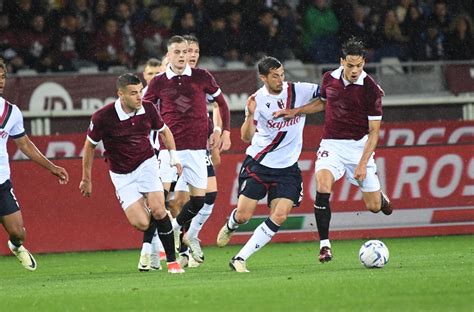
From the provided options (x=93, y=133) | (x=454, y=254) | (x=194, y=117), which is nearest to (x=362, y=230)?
(x=454, y=254)

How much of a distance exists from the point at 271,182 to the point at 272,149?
340 mm

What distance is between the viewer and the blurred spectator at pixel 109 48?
19.3 metres

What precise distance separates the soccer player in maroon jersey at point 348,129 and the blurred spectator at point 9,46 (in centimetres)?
747

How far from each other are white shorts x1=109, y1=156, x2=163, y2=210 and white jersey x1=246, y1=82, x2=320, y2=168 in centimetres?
115

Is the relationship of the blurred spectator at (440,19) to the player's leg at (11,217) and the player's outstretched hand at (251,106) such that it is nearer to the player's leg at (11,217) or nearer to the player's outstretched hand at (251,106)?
the player's outstretched hand at (251,106)

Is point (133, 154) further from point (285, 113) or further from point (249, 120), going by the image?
point (285, 113)

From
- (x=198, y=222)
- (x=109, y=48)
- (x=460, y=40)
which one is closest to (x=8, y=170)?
(x=198, y=222)

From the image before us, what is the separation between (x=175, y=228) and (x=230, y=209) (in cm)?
381

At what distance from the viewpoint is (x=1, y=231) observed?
52.3 ft

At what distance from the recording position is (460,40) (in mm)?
21344

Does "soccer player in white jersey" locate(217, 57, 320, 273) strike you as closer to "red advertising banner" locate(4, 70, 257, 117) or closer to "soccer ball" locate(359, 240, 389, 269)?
"soccer ball" locate(359, 240, 389, 269)

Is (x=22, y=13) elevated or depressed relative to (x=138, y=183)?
elevated

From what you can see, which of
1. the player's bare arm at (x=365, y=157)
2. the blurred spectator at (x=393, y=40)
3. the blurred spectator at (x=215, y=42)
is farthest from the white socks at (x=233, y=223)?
the blurred spectator at (x=393, y=40)

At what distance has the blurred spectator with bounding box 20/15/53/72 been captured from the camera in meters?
18.8
